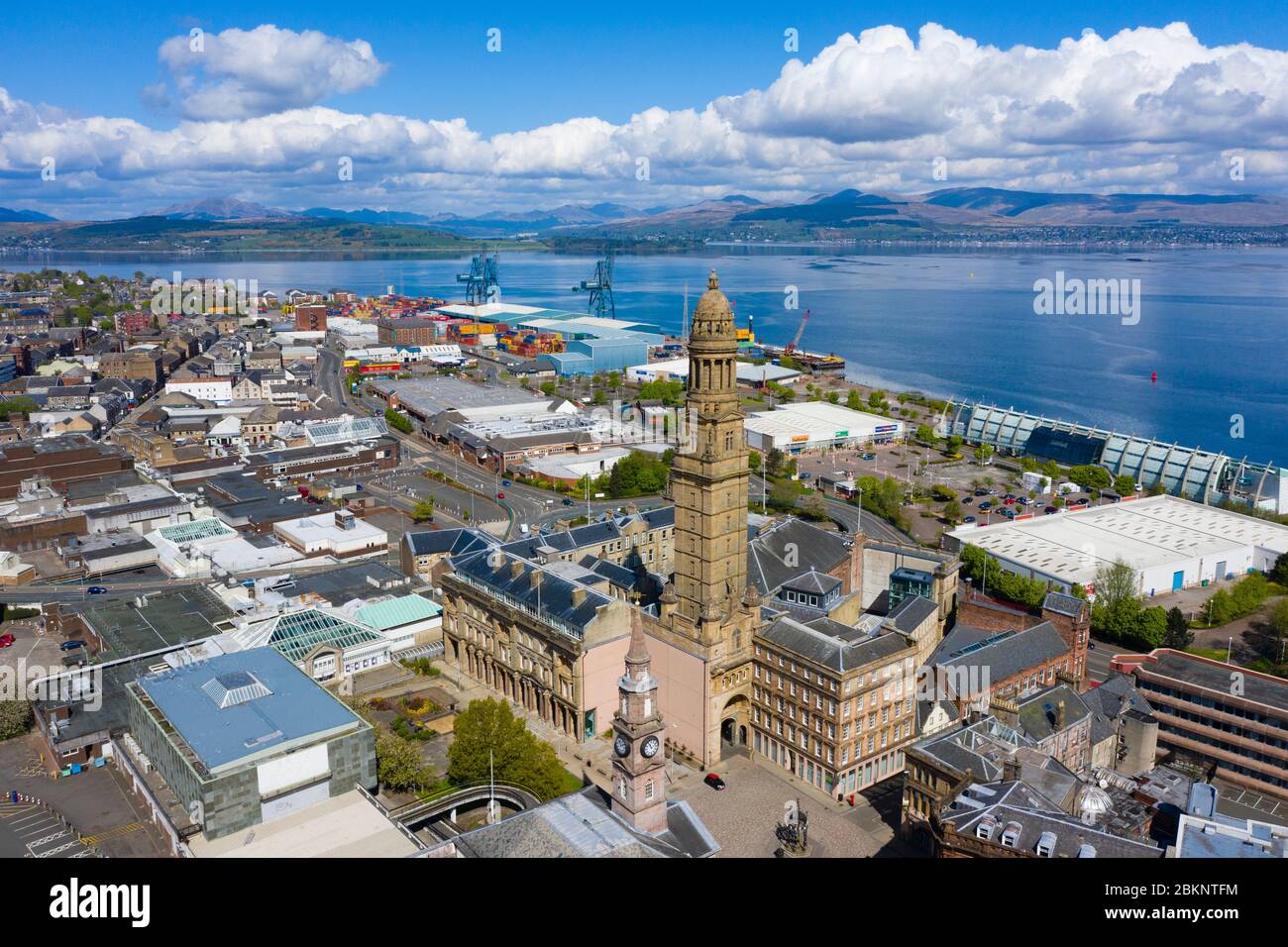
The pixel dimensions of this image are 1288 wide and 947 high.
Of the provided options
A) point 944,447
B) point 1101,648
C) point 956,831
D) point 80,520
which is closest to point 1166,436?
point 944,447

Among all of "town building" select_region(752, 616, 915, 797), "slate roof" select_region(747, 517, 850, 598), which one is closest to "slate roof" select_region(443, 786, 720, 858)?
"town building" select_region(752, 616, 915, 797)

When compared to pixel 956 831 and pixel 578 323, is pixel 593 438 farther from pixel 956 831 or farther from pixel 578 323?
pixel 578 323

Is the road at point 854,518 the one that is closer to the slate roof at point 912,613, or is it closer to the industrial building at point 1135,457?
the slate roof at point 912,613

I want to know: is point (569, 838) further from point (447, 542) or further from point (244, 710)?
point (447, 542)

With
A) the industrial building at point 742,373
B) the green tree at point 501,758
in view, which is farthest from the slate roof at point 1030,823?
the industrial building at point 742,373

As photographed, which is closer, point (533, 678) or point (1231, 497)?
point (533, 678)

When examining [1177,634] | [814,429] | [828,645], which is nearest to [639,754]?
[828,645]

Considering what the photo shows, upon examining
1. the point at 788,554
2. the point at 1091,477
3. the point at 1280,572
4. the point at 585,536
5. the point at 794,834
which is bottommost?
Result: the point at 794,834
